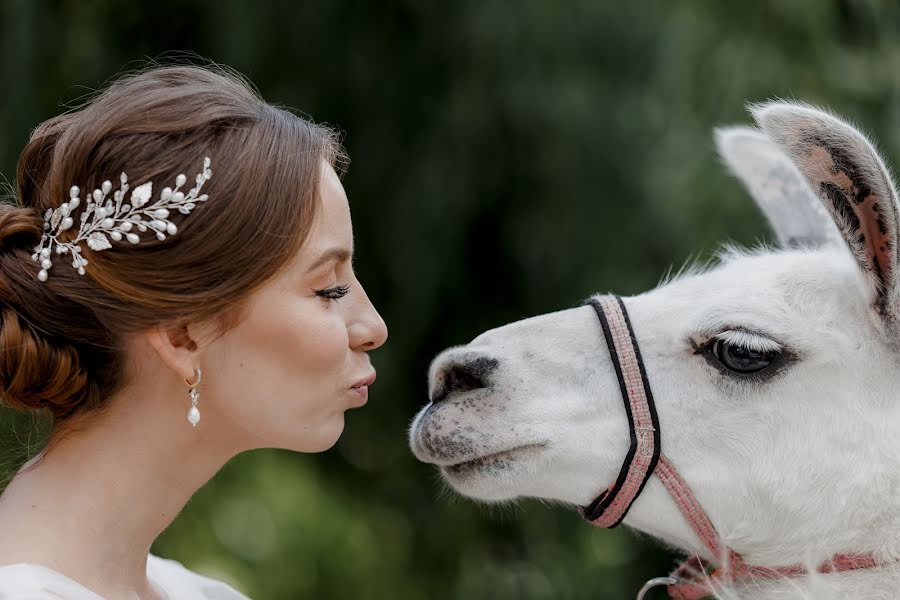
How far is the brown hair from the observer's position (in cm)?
172

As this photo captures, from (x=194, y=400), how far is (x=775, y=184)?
1.52 metres

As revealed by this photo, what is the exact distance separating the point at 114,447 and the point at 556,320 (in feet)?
2.96

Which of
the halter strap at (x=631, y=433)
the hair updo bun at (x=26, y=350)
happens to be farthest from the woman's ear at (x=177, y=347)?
the halter strap at (x=631, y=433)

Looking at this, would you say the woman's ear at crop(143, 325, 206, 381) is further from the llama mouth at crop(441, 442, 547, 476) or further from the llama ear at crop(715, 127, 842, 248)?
the llama ear at crop(715, 127, 842, 248)

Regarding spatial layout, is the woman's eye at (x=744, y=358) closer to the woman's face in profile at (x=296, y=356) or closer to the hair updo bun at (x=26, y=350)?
the woman's face in profile at (x=296, y=356)

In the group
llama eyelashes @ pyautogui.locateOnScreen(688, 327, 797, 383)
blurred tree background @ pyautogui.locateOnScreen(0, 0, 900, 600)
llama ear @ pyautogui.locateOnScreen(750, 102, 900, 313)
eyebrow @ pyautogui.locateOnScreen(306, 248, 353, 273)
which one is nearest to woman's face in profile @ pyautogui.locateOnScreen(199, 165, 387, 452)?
eyebrow @ pyautogui.locateOnScreen(306, 248, 353, 273)

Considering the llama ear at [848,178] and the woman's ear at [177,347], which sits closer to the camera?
the woman's ear at [177,347]

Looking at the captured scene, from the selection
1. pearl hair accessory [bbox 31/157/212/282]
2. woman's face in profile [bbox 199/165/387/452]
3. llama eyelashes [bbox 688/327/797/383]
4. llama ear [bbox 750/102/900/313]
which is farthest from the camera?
llama eyelashes [bbox 688/327/797/383]

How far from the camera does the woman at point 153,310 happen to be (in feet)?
5.65

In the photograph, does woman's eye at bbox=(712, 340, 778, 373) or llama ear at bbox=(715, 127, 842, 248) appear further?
llama ear at bbox=(715, 127, 842, 248)

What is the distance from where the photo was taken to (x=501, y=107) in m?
3.78

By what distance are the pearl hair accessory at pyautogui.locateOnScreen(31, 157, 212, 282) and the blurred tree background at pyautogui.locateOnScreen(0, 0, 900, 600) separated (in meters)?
1.91

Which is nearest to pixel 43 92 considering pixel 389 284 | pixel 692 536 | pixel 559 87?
pixel 389 284

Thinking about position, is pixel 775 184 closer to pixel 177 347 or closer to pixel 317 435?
pixel 317 435
